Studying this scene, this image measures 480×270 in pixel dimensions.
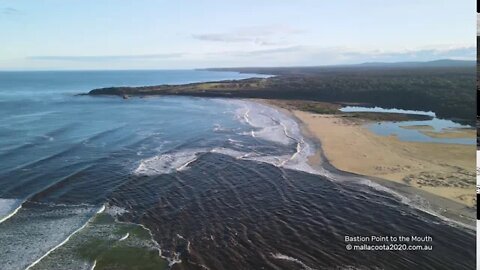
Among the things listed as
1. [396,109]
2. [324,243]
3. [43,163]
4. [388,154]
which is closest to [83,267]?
[324,243]

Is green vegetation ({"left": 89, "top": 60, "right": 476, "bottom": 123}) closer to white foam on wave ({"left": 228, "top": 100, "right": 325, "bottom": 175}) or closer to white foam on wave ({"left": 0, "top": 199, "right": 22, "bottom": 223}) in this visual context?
white foam on wave ({"left": 228, "top": 100, "right": 325, "bottom": 175})

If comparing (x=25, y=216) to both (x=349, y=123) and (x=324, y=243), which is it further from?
(x=349, y=123)

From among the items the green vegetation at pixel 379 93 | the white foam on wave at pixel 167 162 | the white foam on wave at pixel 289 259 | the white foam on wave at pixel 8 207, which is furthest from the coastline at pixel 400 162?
the white foam on wave at pixel 8 207

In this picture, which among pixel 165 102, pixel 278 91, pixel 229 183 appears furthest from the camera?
pixel 278 91

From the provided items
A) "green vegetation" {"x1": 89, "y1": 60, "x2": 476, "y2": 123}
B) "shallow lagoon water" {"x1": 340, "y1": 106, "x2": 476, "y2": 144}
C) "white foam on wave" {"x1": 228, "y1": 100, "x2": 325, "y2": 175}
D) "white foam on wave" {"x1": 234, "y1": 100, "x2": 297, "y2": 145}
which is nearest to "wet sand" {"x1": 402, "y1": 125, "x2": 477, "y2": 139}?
"shallow lagoon water" {"x1": 340, "y1": 106, "x2": 476, "y2": 144}

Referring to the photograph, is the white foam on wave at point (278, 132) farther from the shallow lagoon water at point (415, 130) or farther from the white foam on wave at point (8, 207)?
the white foam on wave at point (8, 207)

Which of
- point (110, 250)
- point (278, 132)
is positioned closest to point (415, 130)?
point (278, 132)
